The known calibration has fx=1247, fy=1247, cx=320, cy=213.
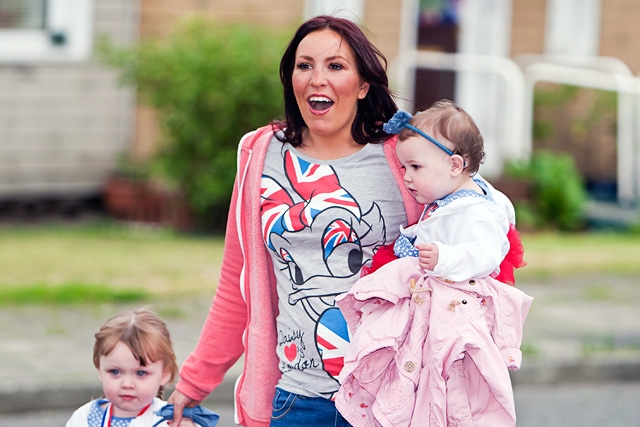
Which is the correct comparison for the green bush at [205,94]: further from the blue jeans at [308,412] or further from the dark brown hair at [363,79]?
the blue jeans at [308,412]

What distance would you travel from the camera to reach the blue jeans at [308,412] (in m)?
3.55

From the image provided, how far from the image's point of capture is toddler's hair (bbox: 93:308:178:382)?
356 cm

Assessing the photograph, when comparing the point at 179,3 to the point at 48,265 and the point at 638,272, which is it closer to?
the point at 48,265

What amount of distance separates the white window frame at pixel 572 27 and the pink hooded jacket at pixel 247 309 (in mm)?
13201

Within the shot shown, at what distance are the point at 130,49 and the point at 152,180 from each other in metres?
1.52

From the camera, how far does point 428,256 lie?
10.5ft

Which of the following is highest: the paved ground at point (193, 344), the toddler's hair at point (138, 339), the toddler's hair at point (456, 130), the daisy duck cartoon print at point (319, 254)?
the toddler's hair at point (456, 130)

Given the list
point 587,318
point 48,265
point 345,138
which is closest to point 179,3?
point 48,265

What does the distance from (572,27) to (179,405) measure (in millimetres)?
13703

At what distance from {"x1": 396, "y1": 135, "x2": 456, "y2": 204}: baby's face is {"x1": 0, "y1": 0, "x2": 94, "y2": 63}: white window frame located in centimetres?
1011

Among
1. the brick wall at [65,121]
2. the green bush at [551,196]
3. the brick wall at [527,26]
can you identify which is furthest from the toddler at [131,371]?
the brick wall at [527,26]

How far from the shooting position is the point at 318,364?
11.6ft

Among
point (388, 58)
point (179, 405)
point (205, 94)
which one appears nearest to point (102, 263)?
point (205, 94)

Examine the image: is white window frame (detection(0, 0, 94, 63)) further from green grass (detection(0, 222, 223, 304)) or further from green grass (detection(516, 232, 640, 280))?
green grass (detection(516, 232, 640, 280))
